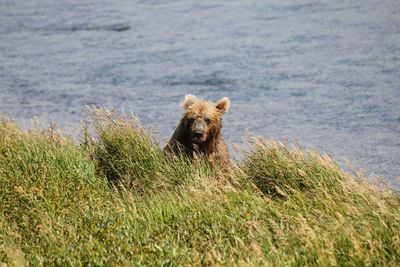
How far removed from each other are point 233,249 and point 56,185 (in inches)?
97.9

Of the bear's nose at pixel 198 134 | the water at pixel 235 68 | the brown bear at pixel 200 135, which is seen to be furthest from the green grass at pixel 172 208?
the water at pixel 235 68

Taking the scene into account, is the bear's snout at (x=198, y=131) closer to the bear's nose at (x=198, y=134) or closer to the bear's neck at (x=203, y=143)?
the bear's nose at (x=198, y=134)

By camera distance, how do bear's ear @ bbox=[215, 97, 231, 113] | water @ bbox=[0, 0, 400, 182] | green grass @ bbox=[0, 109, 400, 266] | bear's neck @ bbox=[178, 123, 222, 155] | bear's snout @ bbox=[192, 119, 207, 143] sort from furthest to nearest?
water @ bbox=[0, 0, 400, 182], bear's ear @ bbox=[215, 97, 231, 113], bear's neck @ bbox=[178, 123, 222, 155], bear's snout @ bbox=[192, 119, 207, 143], green grass @ bbox=[0, 109, 400, 266]

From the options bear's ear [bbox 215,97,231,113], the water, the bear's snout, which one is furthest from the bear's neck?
the water

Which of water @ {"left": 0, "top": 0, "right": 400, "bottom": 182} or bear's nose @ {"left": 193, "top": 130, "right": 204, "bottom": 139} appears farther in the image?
water @ {"left": 0, "top": 0, "right": 400, "bottom": 182}

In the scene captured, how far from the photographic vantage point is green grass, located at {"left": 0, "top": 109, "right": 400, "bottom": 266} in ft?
21.3

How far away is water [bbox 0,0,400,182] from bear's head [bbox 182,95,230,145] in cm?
367

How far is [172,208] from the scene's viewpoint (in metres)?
7.82

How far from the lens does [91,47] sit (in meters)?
25.7

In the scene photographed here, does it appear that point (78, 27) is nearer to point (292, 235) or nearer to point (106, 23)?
point (106, 23)

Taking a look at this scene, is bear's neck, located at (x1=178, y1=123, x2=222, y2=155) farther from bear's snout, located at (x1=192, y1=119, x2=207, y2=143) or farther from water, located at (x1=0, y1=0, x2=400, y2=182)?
water, located at (x1=0, y1=0, x2=400, y2=182)

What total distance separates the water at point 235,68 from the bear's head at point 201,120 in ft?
12.1

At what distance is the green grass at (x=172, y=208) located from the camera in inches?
256

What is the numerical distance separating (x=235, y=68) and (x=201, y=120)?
1189 cm
